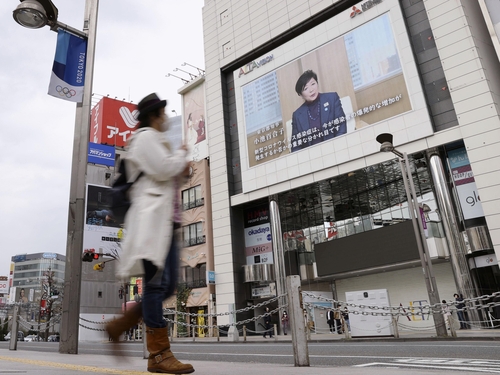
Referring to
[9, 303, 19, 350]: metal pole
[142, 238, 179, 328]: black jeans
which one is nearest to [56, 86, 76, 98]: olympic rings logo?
[9, 303, 19, 350]: metal pole

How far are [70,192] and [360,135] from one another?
18227 mm

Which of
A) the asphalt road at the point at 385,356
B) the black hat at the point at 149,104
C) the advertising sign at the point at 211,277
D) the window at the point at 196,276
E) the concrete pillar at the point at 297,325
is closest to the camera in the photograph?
the black hat at the point at 149,104

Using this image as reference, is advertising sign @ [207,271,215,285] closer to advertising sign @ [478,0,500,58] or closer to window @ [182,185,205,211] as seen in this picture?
window @ [182,185,205,211]

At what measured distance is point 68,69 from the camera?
26.0ft

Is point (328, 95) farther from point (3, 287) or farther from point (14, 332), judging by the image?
point (3, 287)

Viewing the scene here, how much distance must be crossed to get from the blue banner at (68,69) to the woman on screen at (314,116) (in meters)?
17.8

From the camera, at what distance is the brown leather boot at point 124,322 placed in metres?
2.38

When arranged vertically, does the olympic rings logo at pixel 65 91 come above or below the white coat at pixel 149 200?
above

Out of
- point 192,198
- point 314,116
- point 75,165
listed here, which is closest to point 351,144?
point 314,116

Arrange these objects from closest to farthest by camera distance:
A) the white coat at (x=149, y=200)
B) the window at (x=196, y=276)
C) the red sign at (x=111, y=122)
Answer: the white coat at (x=149, y=200) → the window at (x=196, y=276) → the red sign at (x=111, y=122)

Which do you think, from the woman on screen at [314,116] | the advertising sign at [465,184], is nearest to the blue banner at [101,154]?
the woman on screen at [314,116]

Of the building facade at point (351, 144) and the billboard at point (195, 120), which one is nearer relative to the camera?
the building facade at point (351, 144)

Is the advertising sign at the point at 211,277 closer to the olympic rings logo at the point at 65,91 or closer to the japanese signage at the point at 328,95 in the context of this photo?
the japanese signage at the point at 328,95

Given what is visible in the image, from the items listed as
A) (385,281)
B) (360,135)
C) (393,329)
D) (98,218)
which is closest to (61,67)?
(393,329)
